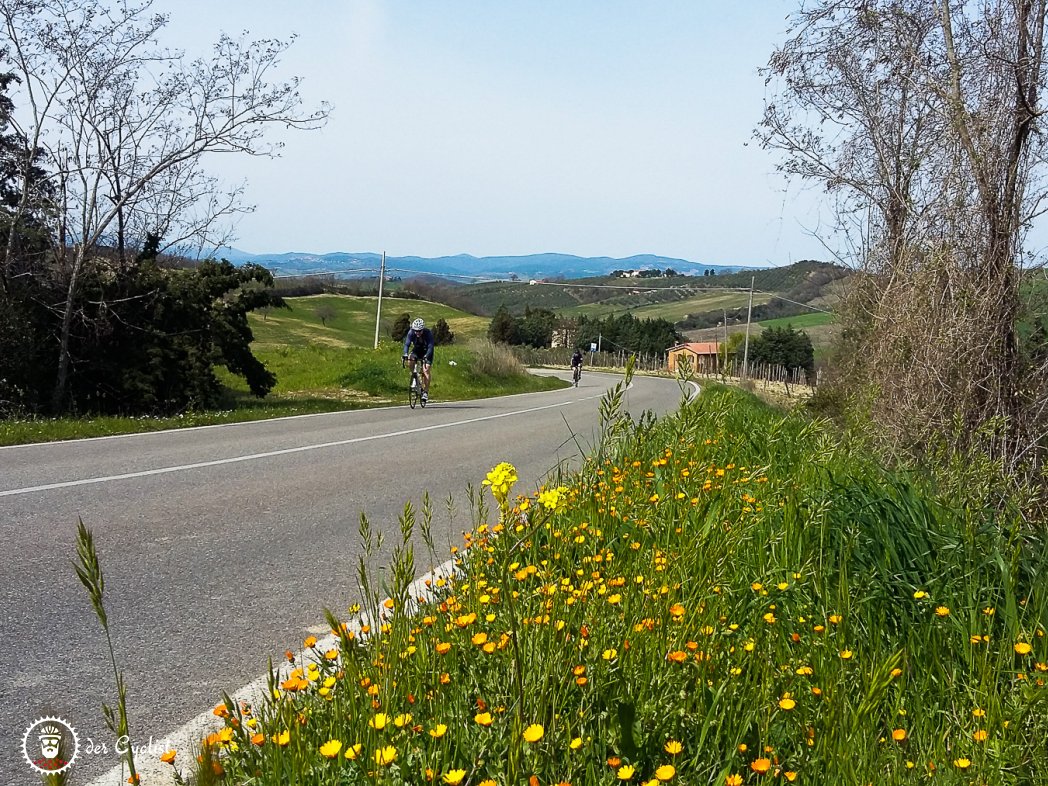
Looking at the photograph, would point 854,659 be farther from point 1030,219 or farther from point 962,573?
point 1030,219

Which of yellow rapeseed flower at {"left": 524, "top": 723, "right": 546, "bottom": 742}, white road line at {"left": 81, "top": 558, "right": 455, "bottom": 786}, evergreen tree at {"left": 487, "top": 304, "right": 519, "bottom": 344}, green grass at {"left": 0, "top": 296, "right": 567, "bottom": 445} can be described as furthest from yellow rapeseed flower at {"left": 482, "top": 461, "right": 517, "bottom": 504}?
evergreen tree at {"left": 487, "top": 304, "right": 519, "bottom": 344}

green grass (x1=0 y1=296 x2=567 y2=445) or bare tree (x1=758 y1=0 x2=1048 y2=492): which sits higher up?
bare tree (x1=758 y1=0 x2=1048 y2=492)

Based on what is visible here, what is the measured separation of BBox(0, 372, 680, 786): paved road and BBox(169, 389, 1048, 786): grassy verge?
0.50 metres

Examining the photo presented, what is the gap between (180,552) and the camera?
5.54 m

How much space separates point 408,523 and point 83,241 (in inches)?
612

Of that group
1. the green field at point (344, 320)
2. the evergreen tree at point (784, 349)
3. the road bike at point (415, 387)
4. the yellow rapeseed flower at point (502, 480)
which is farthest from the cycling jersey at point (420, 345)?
the evergreen tree at point (784, 349)

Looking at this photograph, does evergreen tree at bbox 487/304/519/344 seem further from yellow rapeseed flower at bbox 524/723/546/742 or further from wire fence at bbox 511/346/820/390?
yellow rapeseed flower at bbox 524/723/546/742

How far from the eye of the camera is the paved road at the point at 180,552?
11.4 ft

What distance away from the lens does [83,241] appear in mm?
15789

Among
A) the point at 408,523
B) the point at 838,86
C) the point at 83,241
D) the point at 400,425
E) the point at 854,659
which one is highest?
the point at 838,86

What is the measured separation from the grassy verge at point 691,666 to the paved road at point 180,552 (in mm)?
496

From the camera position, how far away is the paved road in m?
3.46

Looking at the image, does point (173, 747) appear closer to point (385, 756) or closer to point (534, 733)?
point (385, 756)

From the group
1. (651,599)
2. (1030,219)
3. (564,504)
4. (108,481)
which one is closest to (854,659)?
(651,599)
